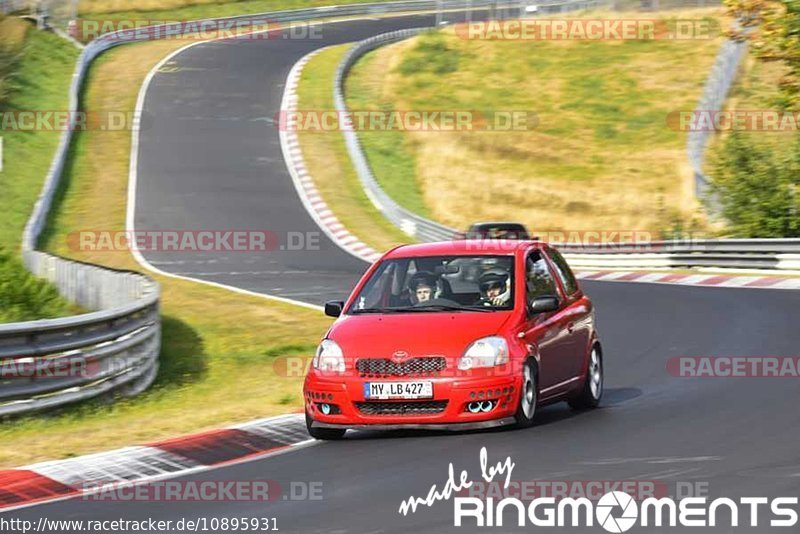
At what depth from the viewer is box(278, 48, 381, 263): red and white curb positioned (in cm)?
3559

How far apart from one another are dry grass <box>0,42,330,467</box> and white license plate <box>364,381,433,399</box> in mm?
2020

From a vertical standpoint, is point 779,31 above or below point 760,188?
above

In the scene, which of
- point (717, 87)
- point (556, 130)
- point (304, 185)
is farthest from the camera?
point (556, 130)

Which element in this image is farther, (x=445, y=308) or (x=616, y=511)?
(x=445, y=308)

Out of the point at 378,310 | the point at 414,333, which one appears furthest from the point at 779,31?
the point at 414,333

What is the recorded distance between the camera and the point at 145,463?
1070cm

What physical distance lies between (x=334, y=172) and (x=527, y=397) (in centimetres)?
3328

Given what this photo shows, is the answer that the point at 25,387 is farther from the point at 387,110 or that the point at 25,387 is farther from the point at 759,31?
the point at 387,110

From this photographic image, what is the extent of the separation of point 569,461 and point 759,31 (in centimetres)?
2367

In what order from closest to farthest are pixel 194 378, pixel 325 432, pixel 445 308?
pixel 325 432 < pixel 445 308 < pixel 194 378

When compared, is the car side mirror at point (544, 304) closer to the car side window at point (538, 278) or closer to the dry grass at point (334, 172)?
the car side window at point (538, 278)

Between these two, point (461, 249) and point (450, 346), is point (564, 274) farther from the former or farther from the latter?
point (450, 346)

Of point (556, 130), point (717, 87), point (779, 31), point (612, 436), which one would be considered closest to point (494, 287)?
point (612, 436)

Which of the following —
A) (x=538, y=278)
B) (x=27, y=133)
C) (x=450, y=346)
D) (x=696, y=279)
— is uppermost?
A: (x=538, y=278)
